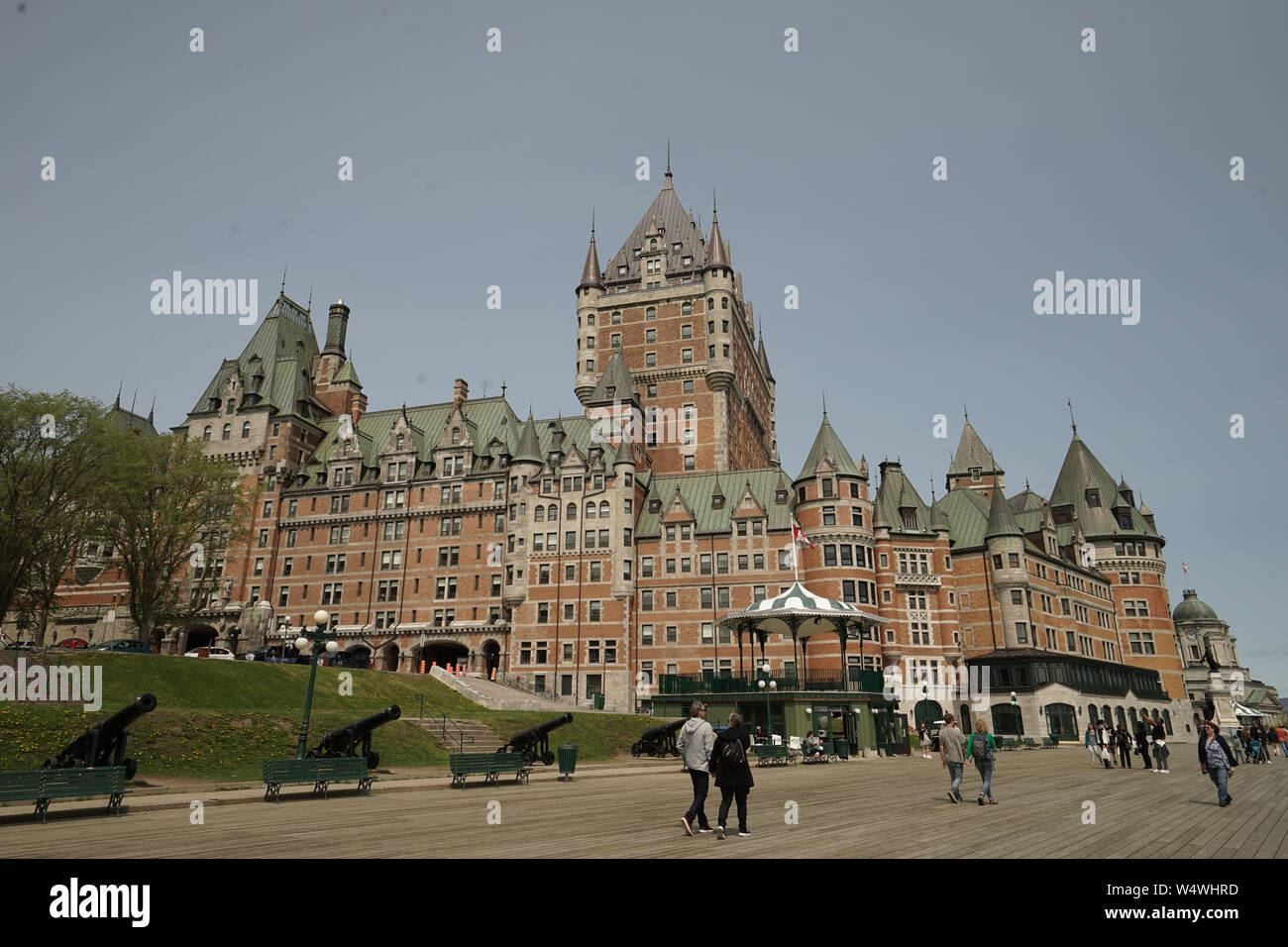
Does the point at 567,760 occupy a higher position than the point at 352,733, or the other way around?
the point at 352,733

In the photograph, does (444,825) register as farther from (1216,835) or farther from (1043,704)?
(1043,704)

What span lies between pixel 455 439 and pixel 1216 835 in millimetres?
68656

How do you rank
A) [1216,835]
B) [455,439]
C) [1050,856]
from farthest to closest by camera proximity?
1. [455,439]
2. [1216,835]
3. [1050,856]

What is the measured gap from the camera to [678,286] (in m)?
86.1

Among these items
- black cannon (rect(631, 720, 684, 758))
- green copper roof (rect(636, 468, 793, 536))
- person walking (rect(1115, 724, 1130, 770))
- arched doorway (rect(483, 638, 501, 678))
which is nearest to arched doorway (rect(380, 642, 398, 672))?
arched doorway (rect(483, 638, 501, 678))

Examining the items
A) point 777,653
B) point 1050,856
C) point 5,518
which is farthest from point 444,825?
point 777,653

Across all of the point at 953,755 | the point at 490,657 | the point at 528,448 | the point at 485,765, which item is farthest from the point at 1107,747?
the point at 528,448

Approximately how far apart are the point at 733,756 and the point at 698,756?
1.15 meters

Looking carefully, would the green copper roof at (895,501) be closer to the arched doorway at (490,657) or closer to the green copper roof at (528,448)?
the green copper roof at (528,448)

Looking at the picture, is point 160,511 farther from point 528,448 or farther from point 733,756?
point 733,756

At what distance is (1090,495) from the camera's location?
9200 cm

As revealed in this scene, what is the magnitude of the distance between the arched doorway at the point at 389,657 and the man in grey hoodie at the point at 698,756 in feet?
200

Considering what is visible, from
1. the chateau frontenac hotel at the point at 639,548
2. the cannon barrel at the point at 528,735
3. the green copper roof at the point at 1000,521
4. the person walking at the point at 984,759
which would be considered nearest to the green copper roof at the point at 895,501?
the chateau frontenac hotel at the point at 639,548

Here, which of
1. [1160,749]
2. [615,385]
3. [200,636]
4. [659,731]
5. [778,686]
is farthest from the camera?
[615,385]
